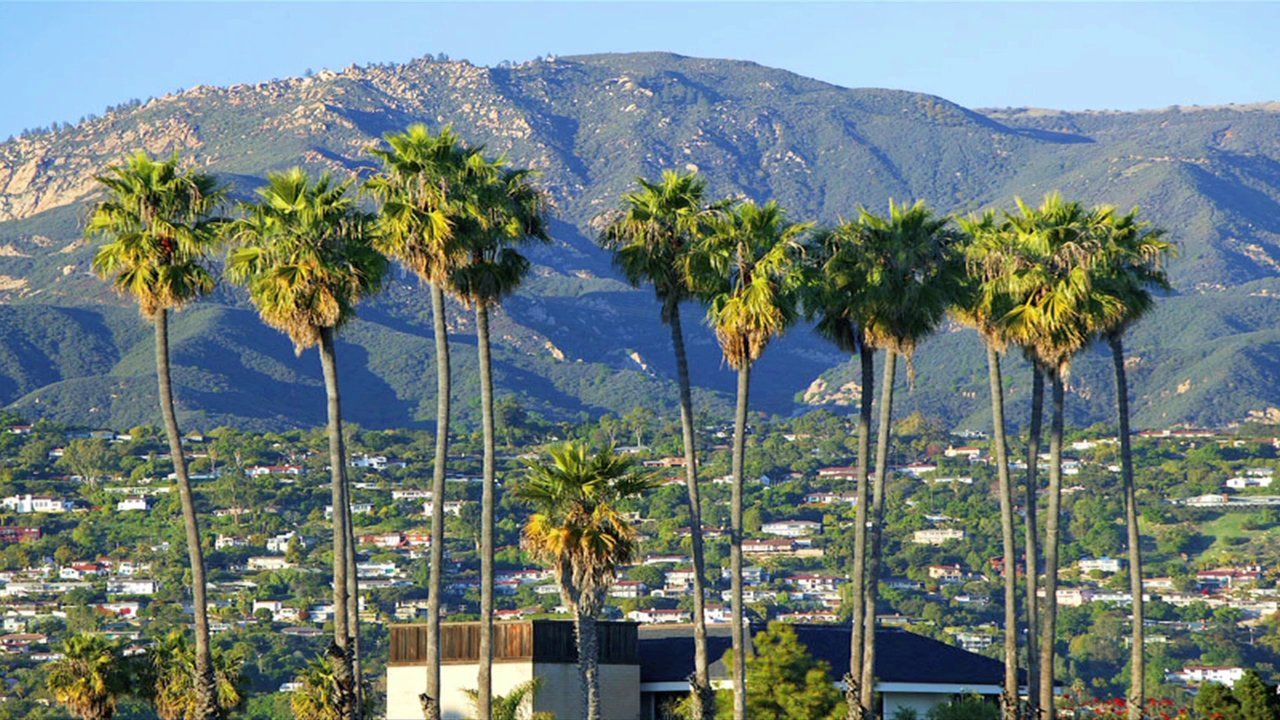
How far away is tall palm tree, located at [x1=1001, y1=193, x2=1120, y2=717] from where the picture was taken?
56.2m

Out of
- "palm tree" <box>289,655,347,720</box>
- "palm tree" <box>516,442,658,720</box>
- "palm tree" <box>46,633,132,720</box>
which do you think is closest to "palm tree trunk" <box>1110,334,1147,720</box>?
"palm tree" <box>516,442,658,720</box>

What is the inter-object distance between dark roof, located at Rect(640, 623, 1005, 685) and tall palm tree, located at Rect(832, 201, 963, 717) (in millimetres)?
10767

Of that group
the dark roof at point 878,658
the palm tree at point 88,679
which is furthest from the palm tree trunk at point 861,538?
the palm tree at point 88,679

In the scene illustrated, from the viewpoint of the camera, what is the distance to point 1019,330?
5719cm

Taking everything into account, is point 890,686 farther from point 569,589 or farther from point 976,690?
point 569,589

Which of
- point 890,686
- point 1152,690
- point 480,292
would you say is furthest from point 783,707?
point 1152,690

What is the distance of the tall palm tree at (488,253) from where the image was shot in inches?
2004

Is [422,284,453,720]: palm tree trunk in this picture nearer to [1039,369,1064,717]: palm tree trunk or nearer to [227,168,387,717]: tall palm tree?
[227,168,387,717]: tall palm tree

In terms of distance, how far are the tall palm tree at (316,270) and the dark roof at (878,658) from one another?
58.9ft

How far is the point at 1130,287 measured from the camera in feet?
190

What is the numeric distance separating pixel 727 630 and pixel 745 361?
21253mm

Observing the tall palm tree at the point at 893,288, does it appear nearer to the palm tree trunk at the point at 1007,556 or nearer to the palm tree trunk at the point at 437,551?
the palm tree trunk at the point at 1007,556

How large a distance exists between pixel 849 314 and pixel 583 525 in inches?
350

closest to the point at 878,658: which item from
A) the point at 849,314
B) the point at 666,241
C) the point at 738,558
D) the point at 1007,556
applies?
the point at 1007,556
